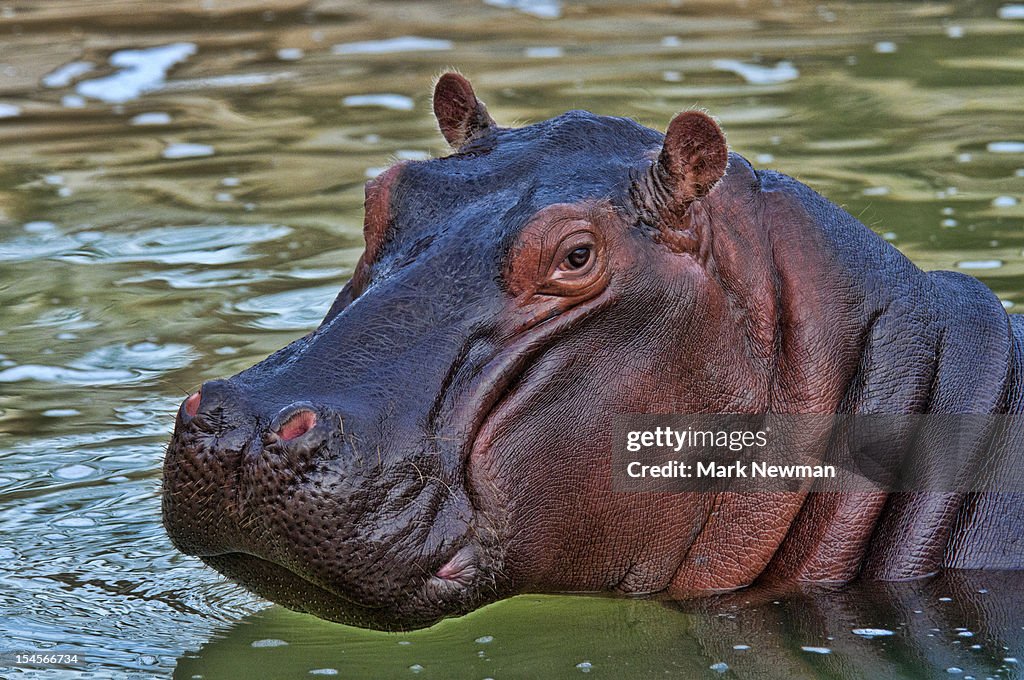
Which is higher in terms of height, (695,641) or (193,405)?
(193,405)

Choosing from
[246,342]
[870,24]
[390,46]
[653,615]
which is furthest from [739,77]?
[653,615]

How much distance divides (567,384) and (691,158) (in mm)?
795

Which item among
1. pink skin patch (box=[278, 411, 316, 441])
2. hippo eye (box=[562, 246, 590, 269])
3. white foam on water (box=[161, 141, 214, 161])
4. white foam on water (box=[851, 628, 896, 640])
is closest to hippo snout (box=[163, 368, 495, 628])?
pink skin patch (box=[278, 411, 316, 441])

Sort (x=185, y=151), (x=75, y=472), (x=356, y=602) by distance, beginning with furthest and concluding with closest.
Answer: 1. (x=185, y=151)
2. (x=75, y=472)
3. (x=356, y=602)

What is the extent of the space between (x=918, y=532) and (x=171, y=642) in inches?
95.1

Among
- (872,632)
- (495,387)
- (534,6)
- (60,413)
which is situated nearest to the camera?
(495,387)

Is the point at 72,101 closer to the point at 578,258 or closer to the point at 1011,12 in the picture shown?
the point at 1011,12

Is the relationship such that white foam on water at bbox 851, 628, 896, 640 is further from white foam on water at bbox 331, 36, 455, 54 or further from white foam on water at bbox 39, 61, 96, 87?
white foam on water at bbox 331, 36, 455, 54

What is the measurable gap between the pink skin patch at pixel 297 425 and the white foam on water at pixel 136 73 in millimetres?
11100

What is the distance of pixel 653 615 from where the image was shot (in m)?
5.47

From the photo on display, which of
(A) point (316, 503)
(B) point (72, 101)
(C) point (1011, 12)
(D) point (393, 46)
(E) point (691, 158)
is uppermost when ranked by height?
(E) point (691, 158)

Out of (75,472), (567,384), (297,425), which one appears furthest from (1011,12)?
(297,425)

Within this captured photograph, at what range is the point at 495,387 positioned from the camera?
481 cm

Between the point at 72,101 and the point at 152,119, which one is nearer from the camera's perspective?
the point at 152,119
